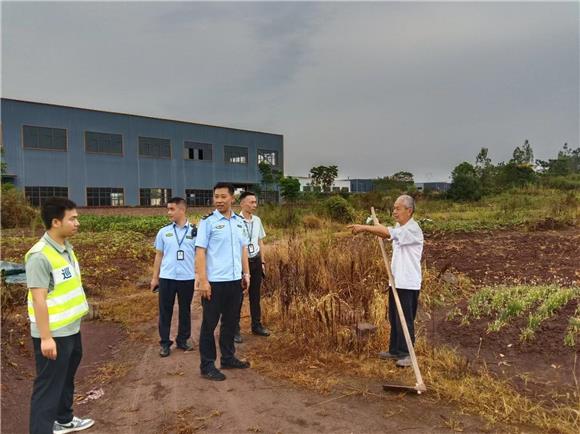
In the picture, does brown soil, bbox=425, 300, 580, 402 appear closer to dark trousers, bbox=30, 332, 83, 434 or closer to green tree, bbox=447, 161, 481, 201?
dark trousers, bbox=30, 332, 83, 434

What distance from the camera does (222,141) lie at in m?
38.0

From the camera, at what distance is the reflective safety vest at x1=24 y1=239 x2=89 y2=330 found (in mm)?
2713

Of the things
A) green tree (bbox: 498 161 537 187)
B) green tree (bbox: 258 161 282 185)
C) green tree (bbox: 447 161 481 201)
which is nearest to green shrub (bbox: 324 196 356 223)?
green tree (bbox: 447 161 481 201)

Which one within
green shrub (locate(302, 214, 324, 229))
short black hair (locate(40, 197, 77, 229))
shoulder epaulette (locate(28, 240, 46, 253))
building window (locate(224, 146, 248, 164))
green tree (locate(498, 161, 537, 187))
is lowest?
green shrub (locate(302, 214, 324, 229))

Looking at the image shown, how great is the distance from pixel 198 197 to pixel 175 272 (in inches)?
1293

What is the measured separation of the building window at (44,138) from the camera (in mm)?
27922

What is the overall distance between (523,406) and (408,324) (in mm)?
1145

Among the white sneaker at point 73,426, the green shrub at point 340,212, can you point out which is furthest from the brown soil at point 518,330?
the green shrub at point 340,212

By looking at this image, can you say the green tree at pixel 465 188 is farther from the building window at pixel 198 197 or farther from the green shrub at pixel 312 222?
the building window at pixel 198 197

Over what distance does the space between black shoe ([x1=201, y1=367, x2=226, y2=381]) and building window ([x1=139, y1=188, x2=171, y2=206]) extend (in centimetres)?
3113

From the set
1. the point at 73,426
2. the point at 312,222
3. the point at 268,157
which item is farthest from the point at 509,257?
the point at 268,157

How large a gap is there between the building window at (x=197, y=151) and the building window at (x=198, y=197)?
2.69m

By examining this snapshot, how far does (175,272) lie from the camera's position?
4.57 m

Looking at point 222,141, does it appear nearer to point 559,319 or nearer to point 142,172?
point 142,172
